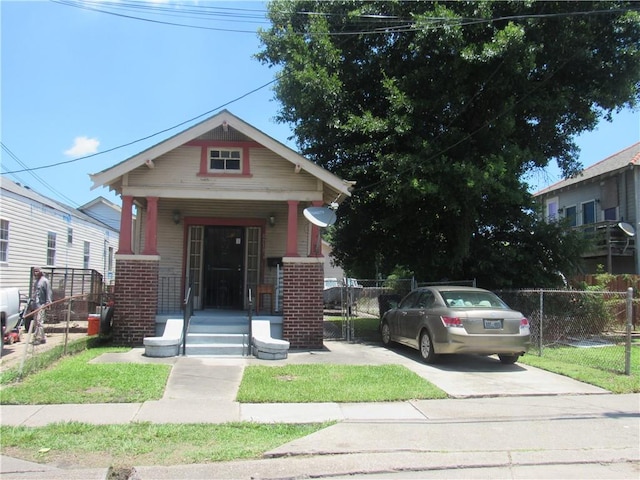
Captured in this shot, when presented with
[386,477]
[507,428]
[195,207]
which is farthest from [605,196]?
[386,477]

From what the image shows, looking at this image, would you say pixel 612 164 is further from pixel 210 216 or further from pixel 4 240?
pixel 4 240

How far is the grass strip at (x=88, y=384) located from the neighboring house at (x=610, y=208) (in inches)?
626

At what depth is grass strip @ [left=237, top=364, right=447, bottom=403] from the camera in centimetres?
718

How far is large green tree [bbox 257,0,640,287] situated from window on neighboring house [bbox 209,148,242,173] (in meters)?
2.70

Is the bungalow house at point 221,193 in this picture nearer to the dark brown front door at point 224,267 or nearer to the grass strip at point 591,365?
the dark brown front door at point 224,267

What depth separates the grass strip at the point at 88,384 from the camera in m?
6.82

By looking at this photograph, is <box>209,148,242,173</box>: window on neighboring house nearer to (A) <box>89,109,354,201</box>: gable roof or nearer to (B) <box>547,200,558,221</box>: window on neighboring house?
(A) <box>89,109,354,201</box>: gable roof

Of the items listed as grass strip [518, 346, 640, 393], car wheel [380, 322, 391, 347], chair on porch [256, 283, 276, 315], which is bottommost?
grass strip [518, 346, 640, 393]

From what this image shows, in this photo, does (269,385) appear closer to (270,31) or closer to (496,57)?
(496,57)

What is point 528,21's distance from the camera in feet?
40.9

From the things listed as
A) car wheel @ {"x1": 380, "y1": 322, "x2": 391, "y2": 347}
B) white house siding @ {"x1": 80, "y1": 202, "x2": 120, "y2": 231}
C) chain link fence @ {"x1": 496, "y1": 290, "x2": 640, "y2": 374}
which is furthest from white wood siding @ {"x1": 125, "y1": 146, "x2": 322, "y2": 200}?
white house siding @ {"x1": 80, "y1": 202, "x2": 120, "y2": 231}

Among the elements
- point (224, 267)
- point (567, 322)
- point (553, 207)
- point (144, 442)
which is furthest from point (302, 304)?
point (553, 207)

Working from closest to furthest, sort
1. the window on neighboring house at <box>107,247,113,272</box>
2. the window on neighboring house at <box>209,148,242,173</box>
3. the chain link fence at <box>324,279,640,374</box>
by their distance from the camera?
the chain link fence at <box>324,279,640,374</box> < the window on neighboring house at <box>209,148,242,173</box> < the window on neighboring house at <box>107,247,113,272</box>

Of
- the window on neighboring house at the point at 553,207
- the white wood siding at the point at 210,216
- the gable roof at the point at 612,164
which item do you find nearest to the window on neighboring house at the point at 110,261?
the white wood siding at the point at 210,216
